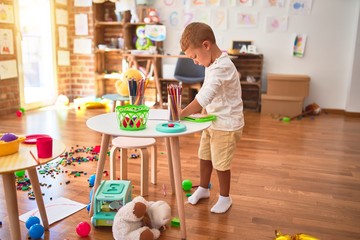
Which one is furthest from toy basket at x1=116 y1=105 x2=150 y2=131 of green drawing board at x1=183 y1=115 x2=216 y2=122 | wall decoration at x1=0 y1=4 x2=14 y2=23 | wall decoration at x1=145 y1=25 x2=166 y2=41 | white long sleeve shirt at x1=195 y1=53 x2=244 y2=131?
wall decoration at x1=145 y1=25 x2=166 y2=41

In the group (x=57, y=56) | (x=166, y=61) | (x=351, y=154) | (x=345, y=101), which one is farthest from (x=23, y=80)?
(x=345, y=101)

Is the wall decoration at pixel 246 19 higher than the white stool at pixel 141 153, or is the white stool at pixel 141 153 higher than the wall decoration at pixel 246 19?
the wall decoration at pixel 246 19

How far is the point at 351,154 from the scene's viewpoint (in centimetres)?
295

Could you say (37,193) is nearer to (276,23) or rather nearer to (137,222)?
(137,222)

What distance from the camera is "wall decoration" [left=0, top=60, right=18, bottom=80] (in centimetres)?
407

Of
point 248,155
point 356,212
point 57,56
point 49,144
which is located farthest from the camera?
point 57,56

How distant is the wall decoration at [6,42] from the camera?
4.04m

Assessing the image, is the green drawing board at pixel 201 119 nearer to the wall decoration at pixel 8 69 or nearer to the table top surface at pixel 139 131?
the table top surface at pixel 139 131

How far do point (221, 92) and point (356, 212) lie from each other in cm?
100

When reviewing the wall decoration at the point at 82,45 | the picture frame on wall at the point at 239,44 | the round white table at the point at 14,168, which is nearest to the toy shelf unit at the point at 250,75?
the picture frame on wall at the point at 239,44

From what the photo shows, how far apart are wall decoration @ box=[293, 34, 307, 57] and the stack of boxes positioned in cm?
38

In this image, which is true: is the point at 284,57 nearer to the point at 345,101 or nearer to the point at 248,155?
the point at 345,101

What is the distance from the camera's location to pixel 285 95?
15.2 ft

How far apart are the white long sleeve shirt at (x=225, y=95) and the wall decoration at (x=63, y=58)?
157 inches
